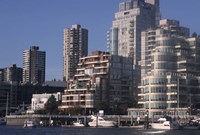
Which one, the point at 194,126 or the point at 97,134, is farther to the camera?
the point at 194,126

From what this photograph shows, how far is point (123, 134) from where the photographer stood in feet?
495

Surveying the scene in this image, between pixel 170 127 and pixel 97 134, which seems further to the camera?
pixel 170 127

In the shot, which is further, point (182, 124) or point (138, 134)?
point (182, 124)

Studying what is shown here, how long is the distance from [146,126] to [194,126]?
1816cm

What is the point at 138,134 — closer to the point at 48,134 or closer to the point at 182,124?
the point at 48,134

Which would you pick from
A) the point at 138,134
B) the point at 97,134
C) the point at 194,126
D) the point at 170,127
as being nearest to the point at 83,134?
the point at 97,134

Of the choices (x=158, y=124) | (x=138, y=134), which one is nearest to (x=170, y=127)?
(x=158, y=124)

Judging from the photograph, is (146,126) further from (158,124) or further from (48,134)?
(48,134)

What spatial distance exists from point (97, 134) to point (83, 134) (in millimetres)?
4432

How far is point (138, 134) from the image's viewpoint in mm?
150250

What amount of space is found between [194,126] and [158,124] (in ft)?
50.3

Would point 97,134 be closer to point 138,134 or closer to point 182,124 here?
point 138,134

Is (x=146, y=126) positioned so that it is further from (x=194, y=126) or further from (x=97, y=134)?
(x=97, y=134)

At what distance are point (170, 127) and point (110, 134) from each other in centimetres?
4298
